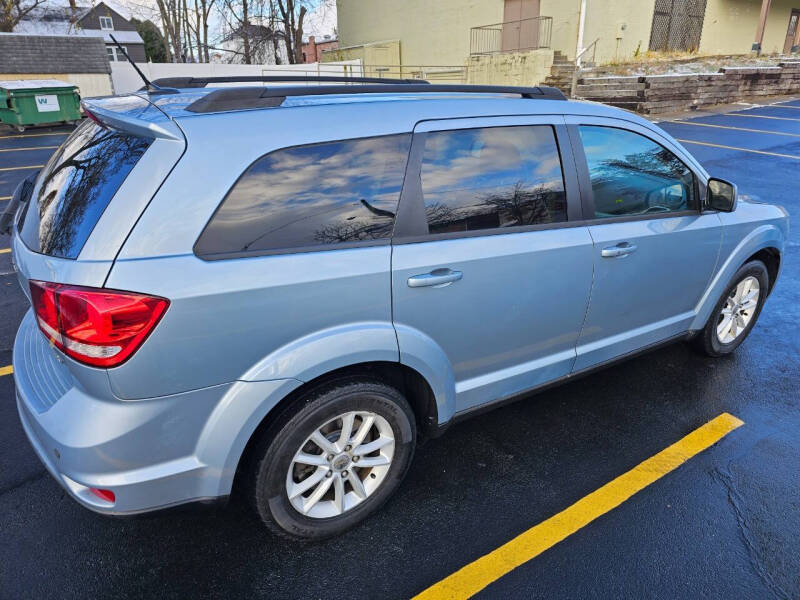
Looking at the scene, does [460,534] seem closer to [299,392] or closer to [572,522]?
[572,522]

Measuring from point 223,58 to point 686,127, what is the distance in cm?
3486

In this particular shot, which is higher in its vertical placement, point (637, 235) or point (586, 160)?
point (586, 160)

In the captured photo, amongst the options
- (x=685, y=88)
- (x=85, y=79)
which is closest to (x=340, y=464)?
(x=685, y=88)

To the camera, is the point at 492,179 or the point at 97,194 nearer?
the point at 97,194

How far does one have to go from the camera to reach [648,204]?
10.2ft

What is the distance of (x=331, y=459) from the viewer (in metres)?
2.29

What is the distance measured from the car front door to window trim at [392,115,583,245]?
0.07 m

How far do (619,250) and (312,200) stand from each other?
1626 millimetres

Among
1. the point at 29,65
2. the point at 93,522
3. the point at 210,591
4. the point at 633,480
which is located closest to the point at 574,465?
the point at 633,480

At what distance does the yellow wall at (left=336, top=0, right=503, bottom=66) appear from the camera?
83.6ft

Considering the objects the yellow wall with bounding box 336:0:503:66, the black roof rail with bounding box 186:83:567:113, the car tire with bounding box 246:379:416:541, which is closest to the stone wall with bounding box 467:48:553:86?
the yellow wall with bounding box 336:0:503:66

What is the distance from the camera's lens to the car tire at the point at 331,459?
2.11m

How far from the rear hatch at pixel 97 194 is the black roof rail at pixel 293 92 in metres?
0.18

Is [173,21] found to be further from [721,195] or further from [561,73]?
[721,195]
